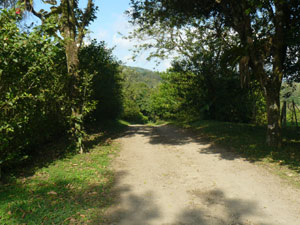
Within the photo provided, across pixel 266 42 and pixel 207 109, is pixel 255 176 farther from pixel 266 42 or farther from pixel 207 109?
pixel 207 109

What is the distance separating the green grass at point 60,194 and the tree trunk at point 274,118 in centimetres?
741

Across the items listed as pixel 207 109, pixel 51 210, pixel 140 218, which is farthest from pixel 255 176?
pixel 207 109

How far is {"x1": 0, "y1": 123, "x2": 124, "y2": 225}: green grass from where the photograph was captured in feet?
15.5

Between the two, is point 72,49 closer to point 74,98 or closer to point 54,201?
point 74,98

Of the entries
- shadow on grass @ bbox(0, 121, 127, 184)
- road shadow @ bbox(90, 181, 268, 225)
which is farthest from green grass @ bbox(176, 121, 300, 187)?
shadow on grass @ bbox(0, 121, 127, 184)

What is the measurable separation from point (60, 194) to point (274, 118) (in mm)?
9172

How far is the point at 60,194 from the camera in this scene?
5918 millimetres

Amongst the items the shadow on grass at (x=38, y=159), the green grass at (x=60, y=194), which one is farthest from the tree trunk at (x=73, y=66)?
the green grass at (x=60, y=194)

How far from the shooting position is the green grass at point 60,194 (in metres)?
4.73

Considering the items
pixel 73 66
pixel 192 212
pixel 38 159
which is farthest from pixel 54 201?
pixel 73 66

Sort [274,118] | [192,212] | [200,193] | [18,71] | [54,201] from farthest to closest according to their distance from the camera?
1. [274,118]
2. [18,71]
3. [200,193]
4. [54,201]
5. [192,212]

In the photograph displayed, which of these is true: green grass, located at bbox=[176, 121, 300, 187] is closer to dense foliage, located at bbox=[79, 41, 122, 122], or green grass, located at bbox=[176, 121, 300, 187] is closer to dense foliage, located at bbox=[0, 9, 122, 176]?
dense foliage, located at bbox=[0, 9, 122, 176]

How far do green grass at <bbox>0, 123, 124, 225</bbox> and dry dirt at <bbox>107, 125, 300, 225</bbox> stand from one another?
47 centimetres

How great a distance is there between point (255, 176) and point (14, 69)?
7740 millimetres
